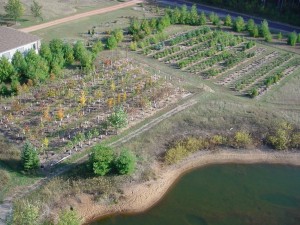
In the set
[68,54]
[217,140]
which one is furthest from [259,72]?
[68,54]

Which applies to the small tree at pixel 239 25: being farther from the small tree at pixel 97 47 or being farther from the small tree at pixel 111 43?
the small tree at pixel 97 47

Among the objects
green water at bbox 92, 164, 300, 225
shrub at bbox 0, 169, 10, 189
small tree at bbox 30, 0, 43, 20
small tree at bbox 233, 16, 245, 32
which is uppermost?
small tree at bbox 30, 0, 43, 20

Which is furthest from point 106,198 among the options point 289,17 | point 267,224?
point 289,17

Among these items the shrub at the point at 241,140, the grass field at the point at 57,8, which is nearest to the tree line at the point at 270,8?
the grass field at the point at 57,8

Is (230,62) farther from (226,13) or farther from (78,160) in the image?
(78,160)

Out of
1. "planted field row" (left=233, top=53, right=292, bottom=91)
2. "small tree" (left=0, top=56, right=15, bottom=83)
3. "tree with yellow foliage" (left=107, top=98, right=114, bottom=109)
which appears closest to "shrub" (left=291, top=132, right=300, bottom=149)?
"planted field row" (left=233, top=53, right=292, bottom=91)

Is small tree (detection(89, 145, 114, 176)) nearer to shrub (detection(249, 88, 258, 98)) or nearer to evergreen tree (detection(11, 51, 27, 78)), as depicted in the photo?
evergreen tree (detection(11, 51, 27, 78))
